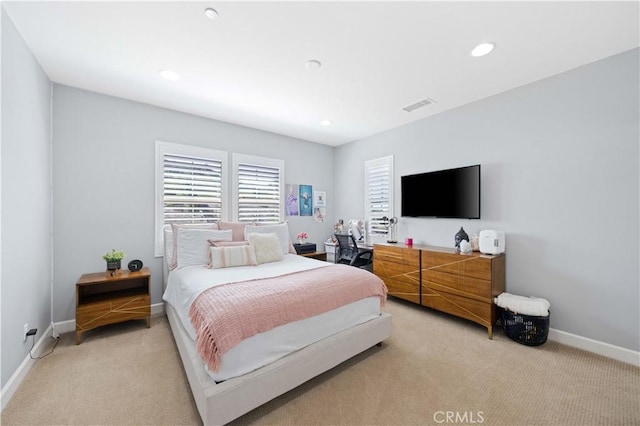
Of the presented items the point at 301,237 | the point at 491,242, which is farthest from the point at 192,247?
the point at 491,242

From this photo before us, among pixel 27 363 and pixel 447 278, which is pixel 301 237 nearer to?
pixel 447 278

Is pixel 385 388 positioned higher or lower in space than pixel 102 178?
lower

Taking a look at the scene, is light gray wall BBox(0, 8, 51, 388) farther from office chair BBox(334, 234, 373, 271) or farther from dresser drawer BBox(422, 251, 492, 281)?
dresser drawer BBox(422, 251, 492, 281)

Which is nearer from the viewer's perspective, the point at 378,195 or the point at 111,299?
the point at 111,299

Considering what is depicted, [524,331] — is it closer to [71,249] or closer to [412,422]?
[412,422]

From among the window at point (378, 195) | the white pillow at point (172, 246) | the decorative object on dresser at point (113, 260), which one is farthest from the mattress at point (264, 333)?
the window at point (378, 195)

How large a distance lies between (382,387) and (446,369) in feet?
2.08

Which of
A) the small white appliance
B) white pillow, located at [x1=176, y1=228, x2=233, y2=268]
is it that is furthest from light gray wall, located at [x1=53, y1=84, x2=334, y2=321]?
the small white appliance

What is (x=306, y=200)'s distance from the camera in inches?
193

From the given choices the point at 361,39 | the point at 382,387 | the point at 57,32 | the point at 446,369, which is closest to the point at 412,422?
the point at 382,387

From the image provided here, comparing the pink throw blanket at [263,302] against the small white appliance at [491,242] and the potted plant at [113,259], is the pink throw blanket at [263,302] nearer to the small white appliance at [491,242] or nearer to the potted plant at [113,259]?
the small white appliance at [491,242]

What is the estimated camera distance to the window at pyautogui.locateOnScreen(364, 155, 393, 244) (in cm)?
431

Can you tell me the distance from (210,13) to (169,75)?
3.71 feet

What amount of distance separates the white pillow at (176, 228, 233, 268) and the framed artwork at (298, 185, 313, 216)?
200cm
